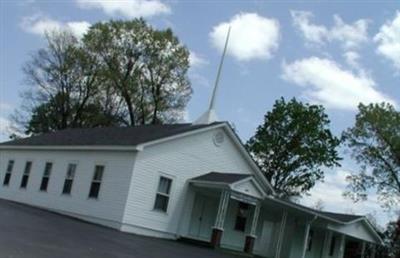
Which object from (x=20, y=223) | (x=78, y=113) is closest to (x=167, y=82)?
(x=78, y=113)

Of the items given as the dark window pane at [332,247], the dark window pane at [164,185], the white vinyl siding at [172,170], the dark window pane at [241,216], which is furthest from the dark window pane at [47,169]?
the dark window pane at [332,247]

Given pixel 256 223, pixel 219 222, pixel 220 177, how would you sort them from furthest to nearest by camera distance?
pixel 256 223 < pixel 220 177 < pixel 219 222

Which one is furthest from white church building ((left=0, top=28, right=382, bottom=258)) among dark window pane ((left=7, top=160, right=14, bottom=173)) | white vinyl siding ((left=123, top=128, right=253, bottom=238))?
dark window pane ((left=7, top=160, right=14, bottom=173))

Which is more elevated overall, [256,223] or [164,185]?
[164,185]

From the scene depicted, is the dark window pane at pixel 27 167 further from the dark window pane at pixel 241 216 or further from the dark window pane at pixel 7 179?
the dark window pane at pixel 241 216

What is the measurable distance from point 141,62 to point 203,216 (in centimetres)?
2634

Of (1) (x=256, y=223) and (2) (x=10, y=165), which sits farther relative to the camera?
(2) (x=10, y=165)

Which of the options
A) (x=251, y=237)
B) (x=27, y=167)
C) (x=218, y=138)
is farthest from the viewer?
(x=27, y=167)

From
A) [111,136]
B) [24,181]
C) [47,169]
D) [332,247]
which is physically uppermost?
[111,136]

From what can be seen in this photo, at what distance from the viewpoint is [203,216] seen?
30109mm

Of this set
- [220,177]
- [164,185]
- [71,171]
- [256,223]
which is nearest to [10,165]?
[71,171]

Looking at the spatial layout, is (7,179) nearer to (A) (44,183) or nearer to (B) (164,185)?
(A) (44,183)

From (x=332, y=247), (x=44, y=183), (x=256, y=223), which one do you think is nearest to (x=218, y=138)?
(x=256, y=223)

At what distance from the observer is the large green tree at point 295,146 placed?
1969 inches
